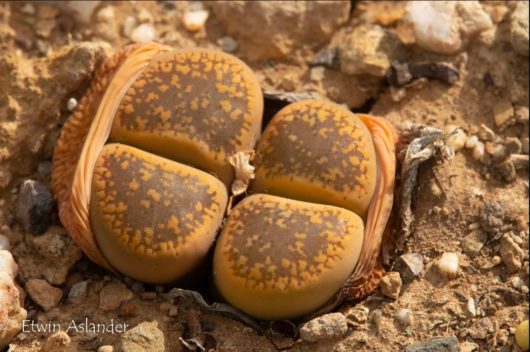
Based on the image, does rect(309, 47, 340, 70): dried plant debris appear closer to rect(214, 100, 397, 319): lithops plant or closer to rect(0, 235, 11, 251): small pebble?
rect(214, 100, 397, 319): lithops plant

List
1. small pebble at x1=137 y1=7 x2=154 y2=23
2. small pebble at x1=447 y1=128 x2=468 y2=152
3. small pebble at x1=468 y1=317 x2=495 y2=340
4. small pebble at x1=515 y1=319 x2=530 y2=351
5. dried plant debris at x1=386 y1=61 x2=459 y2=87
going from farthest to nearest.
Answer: small pebble at x1=137 y1=7 x2=154 y2=23 → dried plant debris at x1=386 y1=61 x2=459 y2=87 → small pebble at x1=447 y1=128 x2=468 y2=152 → small pebble at x1=468 y1=317 x2=495 y2=340 → small pebble at x1=515 y1=319 x2=530 y2=351

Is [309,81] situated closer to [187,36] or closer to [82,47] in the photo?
[187,36]

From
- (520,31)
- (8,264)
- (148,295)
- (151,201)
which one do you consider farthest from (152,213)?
(520,31)

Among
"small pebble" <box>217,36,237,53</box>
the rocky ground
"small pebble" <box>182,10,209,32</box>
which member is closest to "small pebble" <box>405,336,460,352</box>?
the rocky ground

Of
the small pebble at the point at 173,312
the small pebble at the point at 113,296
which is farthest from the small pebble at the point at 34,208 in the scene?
the small pebble at the point at 173,312

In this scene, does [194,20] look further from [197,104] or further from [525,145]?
[525,145]

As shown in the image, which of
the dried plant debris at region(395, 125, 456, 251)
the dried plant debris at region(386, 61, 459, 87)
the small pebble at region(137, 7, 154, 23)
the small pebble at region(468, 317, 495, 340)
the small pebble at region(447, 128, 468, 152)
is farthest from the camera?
the small pebble at region(137, 7, 154, 23)
